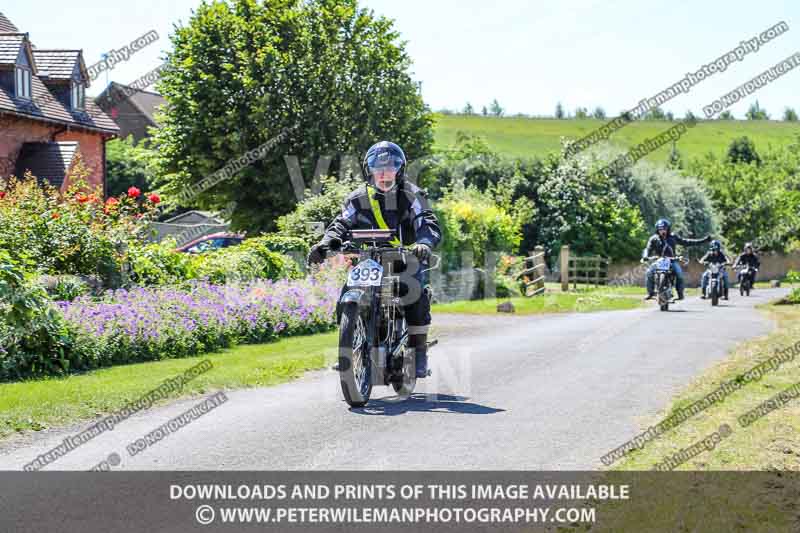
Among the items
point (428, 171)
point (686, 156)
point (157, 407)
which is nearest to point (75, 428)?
point (157, 407)

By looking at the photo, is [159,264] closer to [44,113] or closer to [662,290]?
[662,290]

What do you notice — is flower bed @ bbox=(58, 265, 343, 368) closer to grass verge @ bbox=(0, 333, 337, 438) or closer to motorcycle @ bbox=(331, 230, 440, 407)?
grass verge @ bbox=(0, 333, 337, 438)

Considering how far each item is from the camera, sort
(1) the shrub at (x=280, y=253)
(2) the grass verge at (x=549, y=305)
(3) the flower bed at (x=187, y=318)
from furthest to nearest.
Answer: (2) the grass verge at (x=549, y=305) < (1) the shrub at (x=280, y=253) < (3) the flower bed at (x=187, y=318)

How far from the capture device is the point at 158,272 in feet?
55.5

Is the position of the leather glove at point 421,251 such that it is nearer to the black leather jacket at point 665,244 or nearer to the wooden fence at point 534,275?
the black leather jacket at point 665,244

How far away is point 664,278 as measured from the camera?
872 inches

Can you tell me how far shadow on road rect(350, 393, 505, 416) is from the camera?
28.5ft

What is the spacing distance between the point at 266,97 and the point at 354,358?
2696cm

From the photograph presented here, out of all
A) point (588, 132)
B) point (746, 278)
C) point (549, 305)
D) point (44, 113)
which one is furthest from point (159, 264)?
point (588, 132)

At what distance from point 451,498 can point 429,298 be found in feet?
13.0

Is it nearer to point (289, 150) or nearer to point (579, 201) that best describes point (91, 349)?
point (289, 150)

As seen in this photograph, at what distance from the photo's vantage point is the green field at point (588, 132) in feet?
326

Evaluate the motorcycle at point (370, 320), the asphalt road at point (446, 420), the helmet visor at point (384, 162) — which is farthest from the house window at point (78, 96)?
the motorcycle at point (370, 320)

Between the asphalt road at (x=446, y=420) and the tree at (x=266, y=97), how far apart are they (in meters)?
22.5
